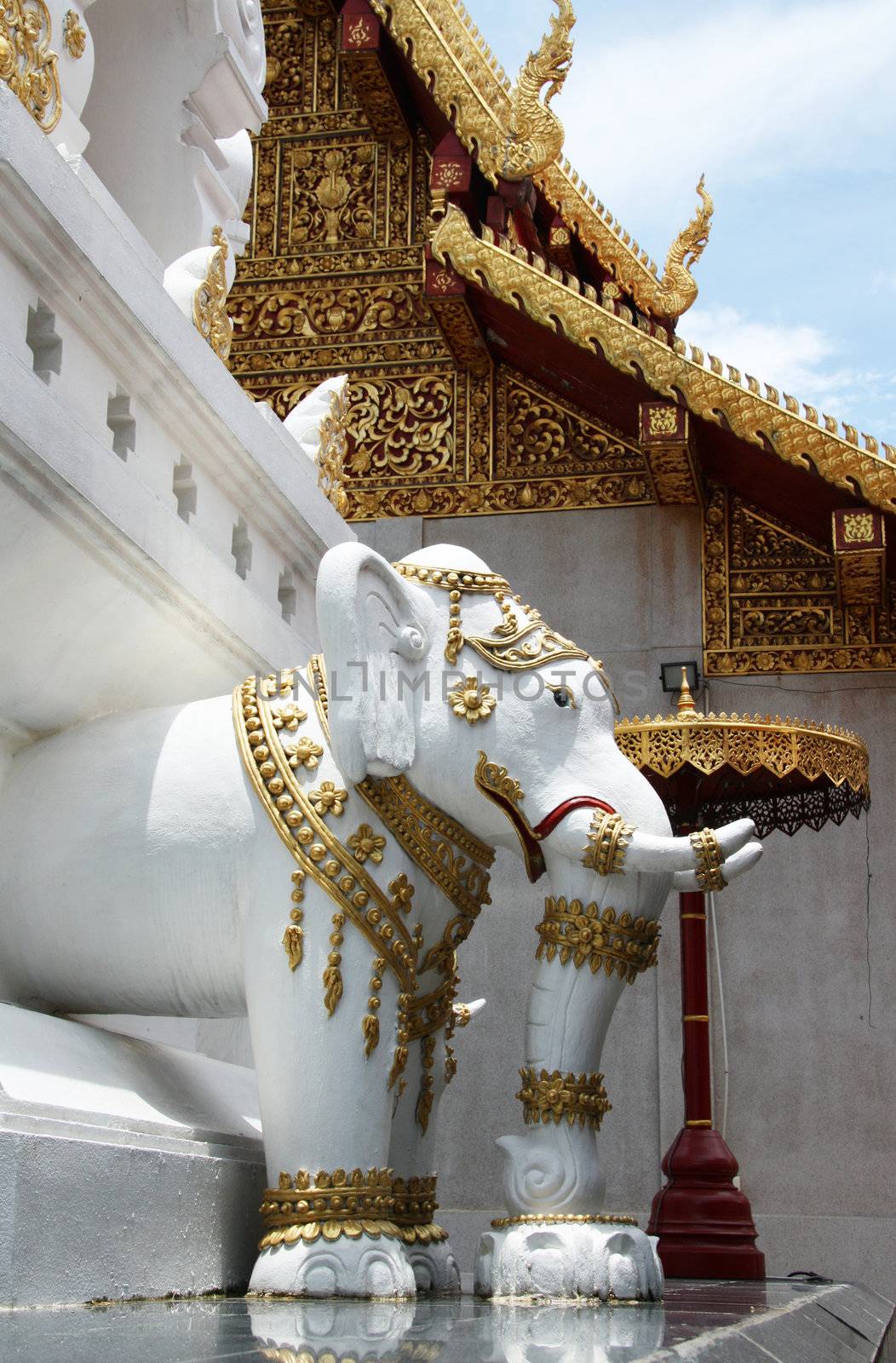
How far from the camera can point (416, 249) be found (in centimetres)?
569

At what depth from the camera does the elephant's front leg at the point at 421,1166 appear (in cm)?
181

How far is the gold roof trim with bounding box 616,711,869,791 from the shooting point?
13.0ft

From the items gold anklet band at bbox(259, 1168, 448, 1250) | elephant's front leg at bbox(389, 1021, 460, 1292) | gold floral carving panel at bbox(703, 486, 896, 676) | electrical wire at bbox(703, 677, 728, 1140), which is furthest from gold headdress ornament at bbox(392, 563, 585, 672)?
gold floral carving panel at bbox(703, 486, 896, 676)

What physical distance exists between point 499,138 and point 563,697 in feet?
12.1

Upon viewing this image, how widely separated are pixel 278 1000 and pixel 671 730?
2.38 meters

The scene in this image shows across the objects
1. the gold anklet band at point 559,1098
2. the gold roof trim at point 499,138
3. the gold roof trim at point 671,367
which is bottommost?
the gold anklet band at point 559,1098

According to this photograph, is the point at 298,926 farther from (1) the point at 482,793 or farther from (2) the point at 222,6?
(2) the point at 222,6

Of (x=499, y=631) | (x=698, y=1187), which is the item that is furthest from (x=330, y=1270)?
(x=698, y=1187)

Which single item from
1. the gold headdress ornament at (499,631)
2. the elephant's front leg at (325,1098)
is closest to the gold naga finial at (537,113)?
the gold headdress ornament at (499,631)

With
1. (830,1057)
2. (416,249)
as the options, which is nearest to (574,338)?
(416,249)

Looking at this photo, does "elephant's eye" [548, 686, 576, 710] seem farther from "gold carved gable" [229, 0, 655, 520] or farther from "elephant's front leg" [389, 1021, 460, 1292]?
"gold carved gable" [229, 0, 655, 520]

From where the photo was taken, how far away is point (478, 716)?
180 cm

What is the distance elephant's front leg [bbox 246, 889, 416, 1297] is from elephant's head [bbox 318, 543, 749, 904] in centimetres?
19

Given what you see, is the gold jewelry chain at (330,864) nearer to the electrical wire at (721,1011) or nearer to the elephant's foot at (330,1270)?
the elephant's foot at (330,1270)
